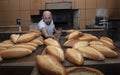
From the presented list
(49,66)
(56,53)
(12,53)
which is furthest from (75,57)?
(12,53)

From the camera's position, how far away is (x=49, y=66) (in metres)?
0.95

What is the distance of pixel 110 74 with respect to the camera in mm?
1122

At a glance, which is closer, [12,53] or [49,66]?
[49,66]

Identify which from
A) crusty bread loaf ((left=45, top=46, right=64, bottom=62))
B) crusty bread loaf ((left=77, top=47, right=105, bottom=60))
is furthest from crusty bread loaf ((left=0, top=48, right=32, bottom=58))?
crusty bread loaf ((left=77, top=47, right=105, bottom=60))

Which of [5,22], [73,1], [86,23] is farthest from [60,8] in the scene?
[5,22]

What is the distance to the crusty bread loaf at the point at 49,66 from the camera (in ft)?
3.03

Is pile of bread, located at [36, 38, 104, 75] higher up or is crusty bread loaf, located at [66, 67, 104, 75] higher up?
pile of bread, located at [36, 38, 104, 75]

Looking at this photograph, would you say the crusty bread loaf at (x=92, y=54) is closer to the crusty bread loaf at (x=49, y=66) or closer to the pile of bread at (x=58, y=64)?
the pile of bread at (x=58, y=64)

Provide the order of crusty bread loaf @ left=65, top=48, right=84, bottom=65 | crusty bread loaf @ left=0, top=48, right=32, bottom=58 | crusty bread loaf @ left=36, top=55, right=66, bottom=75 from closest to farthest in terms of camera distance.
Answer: crusty bread loaf @ left=36, top=55, right=66, bottom=75 → crusty bread loaf @ left=65, top=48, right=84, bottom=65 → crusty bread loaf @ left=0, top=48, right=32, bottom=58

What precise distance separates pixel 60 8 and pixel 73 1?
393mm

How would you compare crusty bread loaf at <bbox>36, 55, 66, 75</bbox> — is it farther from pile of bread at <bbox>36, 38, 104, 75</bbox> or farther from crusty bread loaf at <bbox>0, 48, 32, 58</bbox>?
crusty bread loaf at <bbox>0, 48, 32, 58</bbox>

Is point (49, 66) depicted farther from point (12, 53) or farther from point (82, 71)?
point (12, 53)

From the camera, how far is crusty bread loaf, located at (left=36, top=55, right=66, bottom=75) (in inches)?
36.4

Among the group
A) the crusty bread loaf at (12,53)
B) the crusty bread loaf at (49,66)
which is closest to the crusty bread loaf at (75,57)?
the crusty bread loaf at (49,66)
